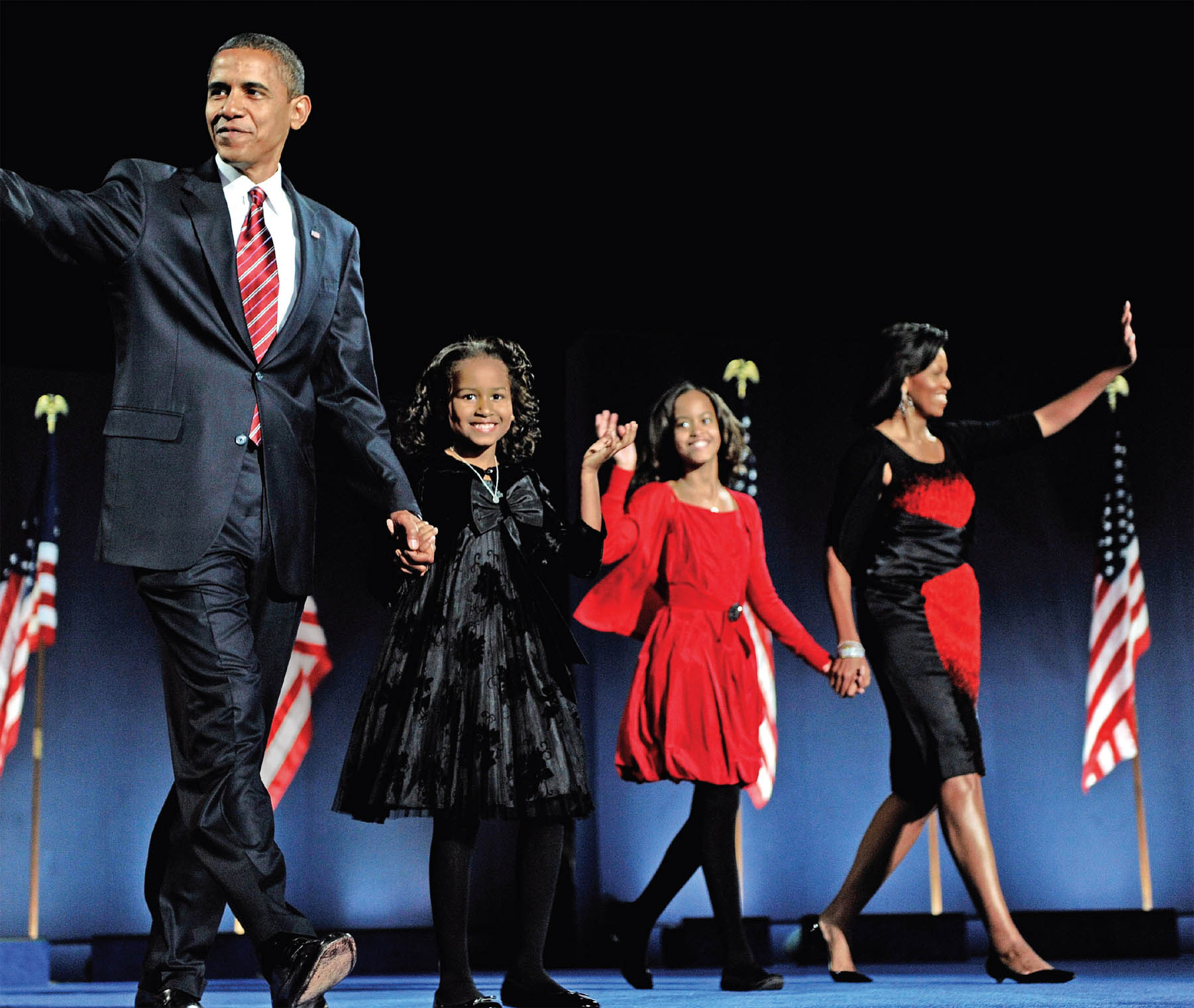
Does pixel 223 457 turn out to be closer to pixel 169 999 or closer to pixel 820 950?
pixel 169 999

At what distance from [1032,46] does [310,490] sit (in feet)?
11.9

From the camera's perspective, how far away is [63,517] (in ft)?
22.2

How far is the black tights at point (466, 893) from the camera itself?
2.87 m

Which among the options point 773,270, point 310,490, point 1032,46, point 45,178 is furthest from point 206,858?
point 773,270

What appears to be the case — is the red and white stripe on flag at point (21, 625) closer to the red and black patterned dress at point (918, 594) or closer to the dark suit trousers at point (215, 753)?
the red and black patterned dress at point (918, 594)

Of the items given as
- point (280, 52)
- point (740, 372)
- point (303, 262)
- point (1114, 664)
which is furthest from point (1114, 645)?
point (280, 52)

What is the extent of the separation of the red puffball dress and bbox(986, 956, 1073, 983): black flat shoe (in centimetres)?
79

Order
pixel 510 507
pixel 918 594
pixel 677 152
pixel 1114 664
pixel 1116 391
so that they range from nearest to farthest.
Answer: pixel 510 507 → pixel 918 594 → pixel 677 152 → pixel 1114 664 → pixel 1116 391

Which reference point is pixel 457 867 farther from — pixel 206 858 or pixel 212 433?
pixel 212 433

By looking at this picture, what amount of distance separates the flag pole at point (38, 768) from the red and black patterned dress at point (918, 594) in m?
4.14

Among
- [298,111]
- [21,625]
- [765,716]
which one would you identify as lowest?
[765,716]

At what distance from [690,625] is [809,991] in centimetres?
108

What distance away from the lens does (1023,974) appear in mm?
3479

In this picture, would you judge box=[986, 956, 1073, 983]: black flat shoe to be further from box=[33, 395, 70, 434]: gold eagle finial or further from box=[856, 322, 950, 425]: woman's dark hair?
box=[33, 395, 70, 434]: gold eagle finial
